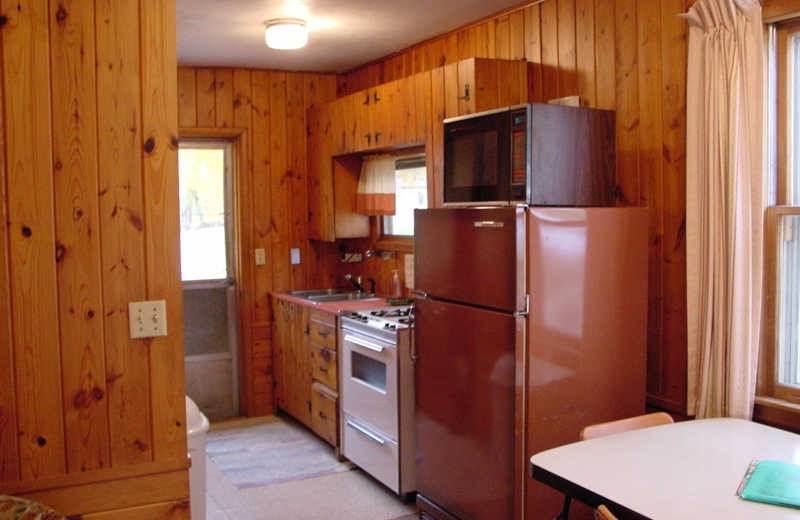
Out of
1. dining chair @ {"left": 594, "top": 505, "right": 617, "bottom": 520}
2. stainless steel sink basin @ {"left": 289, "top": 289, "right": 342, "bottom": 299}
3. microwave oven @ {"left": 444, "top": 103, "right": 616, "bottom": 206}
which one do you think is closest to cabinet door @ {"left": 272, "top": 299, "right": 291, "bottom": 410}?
stainless steel sink basin @ {"left": 289, "top": 289, "right": 342, "bottom": 299}

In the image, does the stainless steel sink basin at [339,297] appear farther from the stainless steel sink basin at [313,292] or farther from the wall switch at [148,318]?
the wall switch at [148,318]

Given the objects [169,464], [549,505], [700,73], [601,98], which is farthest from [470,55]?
[169,464]

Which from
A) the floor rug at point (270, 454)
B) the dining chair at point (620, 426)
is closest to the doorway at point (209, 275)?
the floor rug at point (270, 454)

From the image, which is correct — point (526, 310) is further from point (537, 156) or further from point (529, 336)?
point (537, 156)

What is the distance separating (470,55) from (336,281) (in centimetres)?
223

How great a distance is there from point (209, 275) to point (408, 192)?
1713mm

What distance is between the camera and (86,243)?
2.09m

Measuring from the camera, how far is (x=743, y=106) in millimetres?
2680

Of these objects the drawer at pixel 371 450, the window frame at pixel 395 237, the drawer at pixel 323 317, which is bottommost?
the drawer at pixel 371 450

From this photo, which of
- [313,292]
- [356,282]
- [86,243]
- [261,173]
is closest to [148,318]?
[86,243]

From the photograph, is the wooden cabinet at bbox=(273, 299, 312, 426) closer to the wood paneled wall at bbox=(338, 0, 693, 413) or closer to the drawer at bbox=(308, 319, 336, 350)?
the drawer at bbox=(308, 319, 336, 350)

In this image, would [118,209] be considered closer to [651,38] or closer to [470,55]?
[651,38]

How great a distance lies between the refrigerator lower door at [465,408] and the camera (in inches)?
116

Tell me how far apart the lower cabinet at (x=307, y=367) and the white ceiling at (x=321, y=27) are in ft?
5.52
